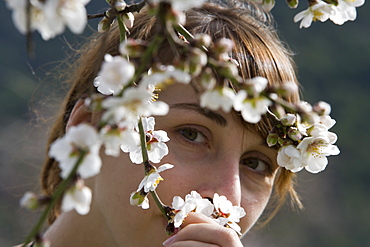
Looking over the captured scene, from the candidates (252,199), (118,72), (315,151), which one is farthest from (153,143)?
(252,199)

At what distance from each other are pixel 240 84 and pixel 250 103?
19 millimetres

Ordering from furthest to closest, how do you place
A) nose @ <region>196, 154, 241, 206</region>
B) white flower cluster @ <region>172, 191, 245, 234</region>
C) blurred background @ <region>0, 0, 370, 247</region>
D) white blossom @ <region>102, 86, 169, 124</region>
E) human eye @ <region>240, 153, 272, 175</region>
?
blurred background @ <region>0, 0, 370, 247</region> < human eye @ <region>240, 153, 272, 175</region> < nose @ <region>196, 154, 241, 206</region> < white flower cluster @ <region>172, 191, 245, 234</region> < white blossom @ <region>102, 86, 169, 124</region>

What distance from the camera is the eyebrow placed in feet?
2.86

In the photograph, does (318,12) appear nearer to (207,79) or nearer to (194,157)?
(207,79)

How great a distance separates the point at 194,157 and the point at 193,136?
0.14 ft

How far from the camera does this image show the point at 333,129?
14.9 ft

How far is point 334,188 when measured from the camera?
4.68 meters

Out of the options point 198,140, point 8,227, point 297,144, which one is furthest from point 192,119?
point 8,227

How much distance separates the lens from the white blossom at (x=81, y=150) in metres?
0.32

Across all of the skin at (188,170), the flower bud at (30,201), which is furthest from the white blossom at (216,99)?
the skin at (188,170)

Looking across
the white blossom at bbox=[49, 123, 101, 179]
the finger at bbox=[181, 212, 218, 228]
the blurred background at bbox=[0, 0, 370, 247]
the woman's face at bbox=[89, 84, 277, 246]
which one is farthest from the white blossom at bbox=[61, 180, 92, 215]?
the blurred background at bbox=[0, 0, 370, 247]

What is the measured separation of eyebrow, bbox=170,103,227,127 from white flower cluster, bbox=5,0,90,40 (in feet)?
1.74

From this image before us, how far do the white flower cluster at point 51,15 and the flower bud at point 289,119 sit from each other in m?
0.24

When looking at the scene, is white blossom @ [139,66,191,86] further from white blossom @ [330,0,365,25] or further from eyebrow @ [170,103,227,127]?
eyebrow @ [170,103,227,127]
